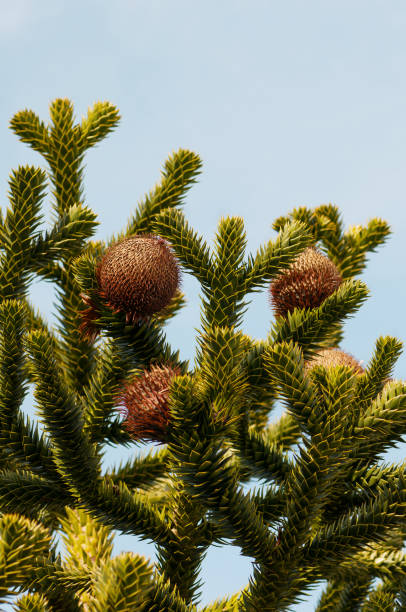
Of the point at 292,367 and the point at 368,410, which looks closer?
the point at 292,367

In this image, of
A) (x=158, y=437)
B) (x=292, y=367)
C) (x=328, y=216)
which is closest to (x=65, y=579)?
(x=158, y=437)

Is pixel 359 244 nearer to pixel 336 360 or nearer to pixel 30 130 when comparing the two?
pixel 336 360

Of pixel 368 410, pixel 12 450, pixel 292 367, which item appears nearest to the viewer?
pixel 292 367

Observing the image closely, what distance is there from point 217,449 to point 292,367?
1.92 feet

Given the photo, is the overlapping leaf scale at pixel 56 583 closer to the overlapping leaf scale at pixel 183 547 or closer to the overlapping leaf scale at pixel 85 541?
the overlapping leaf scale at pixel 85 541

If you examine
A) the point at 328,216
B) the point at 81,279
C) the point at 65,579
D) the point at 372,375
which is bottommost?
the point at 65,579

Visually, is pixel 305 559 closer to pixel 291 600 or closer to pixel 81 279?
pixel 291 600

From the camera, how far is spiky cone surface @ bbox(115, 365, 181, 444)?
3.97 m

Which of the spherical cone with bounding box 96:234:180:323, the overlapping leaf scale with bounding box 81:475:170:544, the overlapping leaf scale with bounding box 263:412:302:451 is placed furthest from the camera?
the overlapping leaf scale with bounding box 263:412:302:451

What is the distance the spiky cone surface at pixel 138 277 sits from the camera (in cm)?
433

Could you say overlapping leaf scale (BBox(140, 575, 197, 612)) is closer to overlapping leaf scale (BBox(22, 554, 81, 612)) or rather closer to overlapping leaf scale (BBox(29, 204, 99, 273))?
overlapping leaf scale (BBox(22, 554, 81, 612))

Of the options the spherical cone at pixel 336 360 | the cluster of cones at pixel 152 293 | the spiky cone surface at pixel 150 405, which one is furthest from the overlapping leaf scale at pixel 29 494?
the spherical cone at pixel 336 360

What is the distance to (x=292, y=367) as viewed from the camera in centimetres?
384

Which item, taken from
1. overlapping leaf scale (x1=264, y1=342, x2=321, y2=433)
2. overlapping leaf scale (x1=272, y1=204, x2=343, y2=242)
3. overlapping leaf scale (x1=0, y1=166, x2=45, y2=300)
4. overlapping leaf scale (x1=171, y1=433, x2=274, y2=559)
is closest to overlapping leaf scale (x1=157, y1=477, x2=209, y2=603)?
overlapping leaf scale (x1=171, y1=433, x2=274, y2=559)
